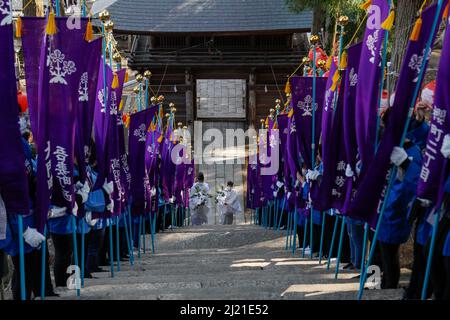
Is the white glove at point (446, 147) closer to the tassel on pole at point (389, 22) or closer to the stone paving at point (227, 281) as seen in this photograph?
the stone paving at point (227, 281)

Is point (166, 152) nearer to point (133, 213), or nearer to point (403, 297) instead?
point (133, 213)

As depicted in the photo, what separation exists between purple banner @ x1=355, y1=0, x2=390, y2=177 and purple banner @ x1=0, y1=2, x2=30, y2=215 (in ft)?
9.31

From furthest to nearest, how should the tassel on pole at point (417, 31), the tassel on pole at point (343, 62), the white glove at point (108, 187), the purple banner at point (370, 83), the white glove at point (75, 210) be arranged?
the white glove at point (108, 187)
the tassel on pole at point (343, 62)
the white glove at point (75, 210)
the purple banner at point (370, 83)
the tassel on pole at point (417, 31)

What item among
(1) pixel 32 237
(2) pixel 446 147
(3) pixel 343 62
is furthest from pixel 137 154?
(2) pixel 446 147

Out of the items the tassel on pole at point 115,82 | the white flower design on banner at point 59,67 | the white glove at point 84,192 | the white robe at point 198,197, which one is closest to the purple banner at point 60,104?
the white flower design on banner at point 59,67

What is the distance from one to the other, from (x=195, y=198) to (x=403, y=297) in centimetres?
1516

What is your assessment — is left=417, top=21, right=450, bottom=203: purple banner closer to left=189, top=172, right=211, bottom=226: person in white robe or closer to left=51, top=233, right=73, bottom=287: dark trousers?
left=51, top=233, right=73, bottom=287: dark trousers

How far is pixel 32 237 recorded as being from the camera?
4.98m

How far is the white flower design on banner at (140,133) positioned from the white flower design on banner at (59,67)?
3.86m

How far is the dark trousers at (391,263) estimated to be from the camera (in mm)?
5688

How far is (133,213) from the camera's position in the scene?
398 inches

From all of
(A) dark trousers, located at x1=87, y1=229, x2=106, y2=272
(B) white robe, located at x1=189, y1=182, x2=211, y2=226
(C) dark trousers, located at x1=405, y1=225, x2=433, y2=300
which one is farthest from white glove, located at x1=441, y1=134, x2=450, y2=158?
(B) white robe, located at x1=189, y1=182, x2=211, y2=226

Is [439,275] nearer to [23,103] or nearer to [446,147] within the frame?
[446,147]

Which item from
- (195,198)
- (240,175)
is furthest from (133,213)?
(240,175)
